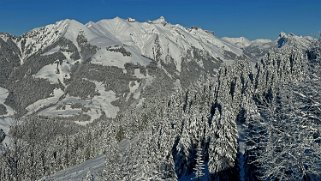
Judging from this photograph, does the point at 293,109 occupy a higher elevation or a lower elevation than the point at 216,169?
higher

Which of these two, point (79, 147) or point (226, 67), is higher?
point (226, 67)

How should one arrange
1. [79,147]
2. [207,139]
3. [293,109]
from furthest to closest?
[79,147] < [207,139] < [293,109]

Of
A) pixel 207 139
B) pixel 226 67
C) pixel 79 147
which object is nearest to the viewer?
pixel 207 139

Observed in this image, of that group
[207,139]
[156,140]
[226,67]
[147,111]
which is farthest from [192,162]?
[147,111]

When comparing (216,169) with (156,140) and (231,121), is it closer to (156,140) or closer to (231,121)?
(231,121)

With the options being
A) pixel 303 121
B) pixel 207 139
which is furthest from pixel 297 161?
pixel 207 139

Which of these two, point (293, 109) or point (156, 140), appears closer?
point (293, 109)

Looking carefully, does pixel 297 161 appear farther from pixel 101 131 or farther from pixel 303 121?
pixel 101 131

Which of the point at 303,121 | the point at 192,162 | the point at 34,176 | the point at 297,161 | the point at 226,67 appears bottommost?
the point at 34,176

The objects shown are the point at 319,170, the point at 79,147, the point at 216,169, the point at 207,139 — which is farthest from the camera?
the point at 79,147
